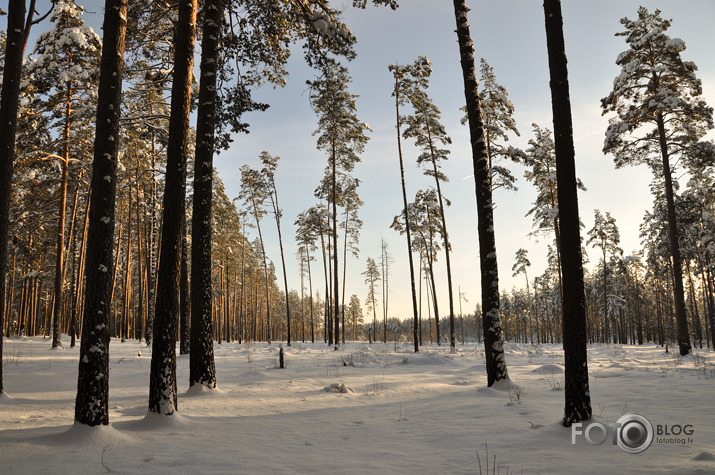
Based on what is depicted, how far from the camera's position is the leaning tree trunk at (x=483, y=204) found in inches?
329

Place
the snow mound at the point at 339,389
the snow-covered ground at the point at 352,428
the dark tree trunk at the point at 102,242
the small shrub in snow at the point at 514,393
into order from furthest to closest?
the snow mound at the point at 339,389 < the small shrub in snow at the point at 514,393 < the dark tree trunk at the point at 102,242 < the snow-covered ground at the point at 352,428

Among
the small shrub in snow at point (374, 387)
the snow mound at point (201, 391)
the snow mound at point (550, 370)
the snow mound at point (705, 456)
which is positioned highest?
the snow mound at point (705, 456)

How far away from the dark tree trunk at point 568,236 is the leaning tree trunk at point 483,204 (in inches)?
120

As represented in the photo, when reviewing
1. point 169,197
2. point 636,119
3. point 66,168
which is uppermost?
point 636,119

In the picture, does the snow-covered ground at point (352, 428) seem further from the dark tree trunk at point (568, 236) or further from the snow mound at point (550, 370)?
the snow mound at point (550, 370)

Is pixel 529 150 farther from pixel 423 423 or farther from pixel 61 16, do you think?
pixel 61 16

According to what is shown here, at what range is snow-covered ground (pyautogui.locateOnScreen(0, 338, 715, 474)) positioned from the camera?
376cm

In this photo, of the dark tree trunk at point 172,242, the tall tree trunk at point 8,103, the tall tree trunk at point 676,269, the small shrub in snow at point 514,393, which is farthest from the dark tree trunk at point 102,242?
the tall tree trunk at point 676,269

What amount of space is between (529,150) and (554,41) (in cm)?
2034

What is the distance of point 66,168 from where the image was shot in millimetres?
16203

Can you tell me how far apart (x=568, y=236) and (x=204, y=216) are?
22.6ft

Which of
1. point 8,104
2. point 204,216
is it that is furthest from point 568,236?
point 8,104

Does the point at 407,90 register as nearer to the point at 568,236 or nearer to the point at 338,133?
the point at 338,133

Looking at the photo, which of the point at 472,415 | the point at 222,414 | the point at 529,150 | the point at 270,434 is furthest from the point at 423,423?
the point at 529,150
